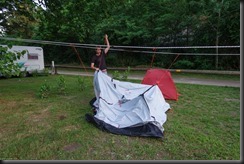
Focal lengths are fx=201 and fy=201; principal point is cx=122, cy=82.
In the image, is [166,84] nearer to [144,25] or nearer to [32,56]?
[144,25]

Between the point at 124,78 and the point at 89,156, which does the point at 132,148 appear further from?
the point at 124,78

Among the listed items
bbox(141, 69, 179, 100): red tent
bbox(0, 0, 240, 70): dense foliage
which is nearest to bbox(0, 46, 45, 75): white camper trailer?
bbox(0, 0, 240, 70): dense foliage

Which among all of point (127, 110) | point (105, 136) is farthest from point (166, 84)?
point (105, 136)

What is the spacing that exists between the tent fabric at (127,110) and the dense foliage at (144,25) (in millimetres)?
2431

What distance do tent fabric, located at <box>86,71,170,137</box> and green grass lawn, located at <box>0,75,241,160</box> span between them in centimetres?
13

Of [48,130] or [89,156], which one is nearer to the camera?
[89,156]

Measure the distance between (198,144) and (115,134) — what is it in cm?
116

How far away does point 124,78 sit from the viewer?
283 inches

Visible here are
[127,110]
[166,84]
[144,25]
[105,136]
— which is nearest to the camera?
[105,136]

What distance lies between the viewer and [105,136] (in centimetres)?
293

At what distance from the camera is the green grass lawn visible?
244cm

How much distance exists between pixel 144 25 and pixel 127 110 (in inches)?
394

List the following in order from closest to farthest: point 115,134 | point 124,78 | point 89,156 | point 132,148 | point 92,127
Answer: point 89,156 → point 132,148 → point 115,134 → point 92,127 → point 124,78

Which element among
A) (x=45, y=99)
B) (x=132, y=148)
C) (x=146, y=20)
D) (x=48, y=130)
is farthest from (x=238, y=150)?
(x=146, y=20)
